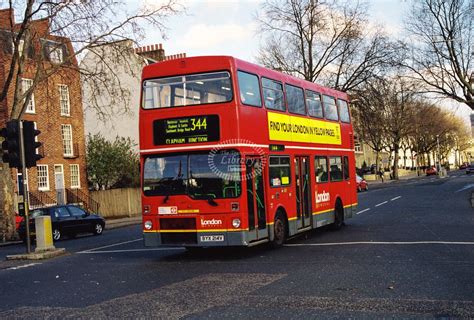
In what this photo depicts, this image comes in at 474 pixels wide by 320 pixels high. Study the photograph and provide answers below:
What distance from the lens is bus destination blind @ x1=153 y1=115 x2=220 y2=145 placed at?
39.2ft

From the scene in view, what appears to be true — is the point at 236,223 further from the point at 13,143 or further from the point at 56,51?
the point at 56,51

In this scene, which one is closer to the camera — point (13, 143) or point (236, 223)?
point (236, 223)

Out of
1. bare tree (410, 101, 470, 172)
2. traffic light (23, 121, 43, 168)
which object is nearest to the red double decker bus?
traffic light (23, 121, 43, 168)

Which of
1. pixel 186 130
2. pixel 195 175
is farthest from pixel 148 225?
pixel 186 130

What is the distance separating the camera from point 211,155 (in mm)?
11898

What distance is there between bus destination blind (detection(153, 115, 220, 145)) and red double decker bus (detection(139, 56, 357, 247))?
0.07ft

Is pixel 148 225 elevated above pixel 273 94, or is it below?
below

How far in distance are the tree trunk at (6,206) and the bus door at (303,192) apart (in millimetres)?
14519

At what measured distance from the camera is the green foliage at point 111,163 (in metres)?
39.2

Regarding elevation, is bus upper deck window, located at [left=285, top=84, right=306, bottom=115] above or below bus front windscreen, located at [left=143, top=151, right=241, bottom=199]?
above

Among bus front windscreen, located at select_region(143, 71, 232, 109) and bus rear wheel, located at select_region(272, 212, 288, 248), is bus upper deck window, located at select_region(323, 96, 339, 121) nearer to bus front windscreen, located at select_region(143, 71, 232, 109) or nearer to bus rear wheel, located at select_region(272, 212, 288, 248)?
bus rear wheel, located at select_region(272, 212, 288, 248)

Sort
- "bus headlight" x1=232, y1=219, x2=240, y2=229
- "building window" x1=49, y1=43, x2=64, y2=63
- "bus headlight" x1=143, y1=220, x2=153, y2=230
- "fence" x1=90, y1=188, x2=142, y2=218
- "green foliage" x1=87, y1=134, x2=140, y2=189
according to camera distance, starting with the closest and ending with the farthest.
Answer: "bus headlight" x1=232, y1=219, x2=240, y2=229, "bus headlight" x1=143, y1=220, x2=153, y2=230, "building window" x1=49, y1=43, x2=64, y2=63, "fence" x1=90, y1=188, x2=142, y2=218, "green foliage" x1=87, y1=134, x2=140, y2=189

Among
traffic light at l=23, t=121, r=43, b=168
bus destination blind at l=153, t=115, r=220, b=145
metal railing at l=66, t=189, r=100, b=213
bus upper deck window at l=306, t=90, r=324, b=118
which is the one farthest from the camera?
metal railing at l=66, t=189, r=100, b=213

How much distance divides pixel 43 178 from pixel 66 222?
44.3 feet
